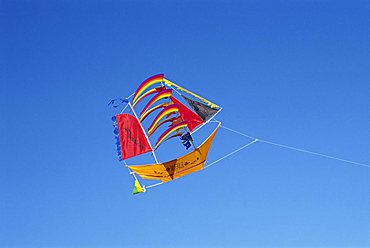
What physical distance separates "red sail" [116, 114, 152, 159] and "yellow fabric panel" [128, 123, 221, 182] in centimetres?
69

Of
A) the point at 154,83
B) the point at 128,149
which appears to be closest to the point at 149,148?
the point at 128,149

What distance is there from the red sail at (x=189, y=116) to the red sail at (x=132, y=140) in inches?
75.5

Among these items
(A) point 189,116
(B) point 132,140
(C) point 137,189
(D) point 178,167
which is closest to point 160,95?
(A) point 189,116

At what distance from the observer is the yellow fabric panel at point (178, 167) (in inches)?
1224

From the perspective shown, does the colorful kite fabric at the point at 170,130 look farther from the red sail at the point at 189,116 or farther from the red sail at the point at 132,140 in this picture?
the red sail at the point at 132,140

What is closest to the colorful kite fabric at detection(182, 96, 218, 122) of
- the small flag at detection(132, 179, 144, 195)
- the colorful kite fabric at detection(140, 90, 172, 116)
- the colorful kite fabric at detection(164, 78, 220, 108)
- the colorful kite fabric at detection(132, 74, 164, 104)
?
the colorful kite fabric at detection(164, 78, 220, 108)

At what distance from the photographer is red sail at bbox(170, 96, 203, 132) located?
3145 centimetres

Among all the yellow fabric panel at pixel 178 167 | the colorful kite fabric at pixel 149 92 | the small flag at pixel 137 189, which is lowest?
the small flag at pixel 137 189

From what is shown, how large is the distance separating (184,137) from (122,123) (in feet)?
9.35

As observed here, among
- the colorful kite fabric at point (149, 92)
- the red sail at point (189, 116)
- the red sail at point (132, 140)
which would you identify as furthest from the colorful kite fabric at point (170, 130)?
the colorful kite fabric at point (149, 92)

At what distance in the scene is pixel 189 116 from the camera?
31781mm

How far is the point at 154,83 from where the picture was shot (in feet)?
102

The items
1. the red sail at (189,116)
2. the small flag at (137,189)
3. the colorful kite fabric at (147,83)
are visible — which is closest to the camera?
the colorful kite fabric at (147,83)

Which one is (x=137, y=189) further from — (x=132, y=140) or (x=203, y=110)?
(x=203, y=110)
